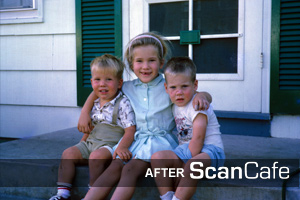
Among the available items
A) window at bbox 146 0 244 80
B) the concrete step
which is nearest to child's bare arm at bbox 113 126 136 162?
the concrete step

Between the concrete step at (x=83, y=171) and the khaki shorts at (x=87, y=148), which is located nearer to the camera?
the concrete step at (x=83, y=171)

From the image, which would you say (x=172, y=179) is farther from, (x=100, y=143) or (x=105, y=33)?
(x=105, y=33)

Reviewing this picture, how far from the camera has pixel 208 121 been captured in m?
2.01

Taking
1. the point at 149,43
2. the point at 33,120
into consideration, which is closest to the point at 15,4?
the point at 33,120

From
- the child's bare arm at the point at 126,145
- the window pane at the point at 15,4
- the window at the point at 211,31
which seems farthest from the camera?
the window pane at the point at 15,4

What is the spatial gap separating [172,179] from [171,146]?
27 cm

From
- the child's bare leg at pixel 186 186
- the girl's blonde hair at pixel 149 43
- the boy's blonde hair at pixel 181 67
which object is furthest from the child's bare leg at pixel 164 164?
the girl's blonde hair at pixel 149 43

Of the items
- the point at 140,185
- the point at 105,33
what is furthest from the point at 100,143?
the point at 105,33

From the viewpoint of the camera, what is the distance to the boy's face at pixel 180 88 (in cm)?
201

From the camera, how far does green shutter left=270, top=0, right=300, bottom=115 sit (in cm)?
288

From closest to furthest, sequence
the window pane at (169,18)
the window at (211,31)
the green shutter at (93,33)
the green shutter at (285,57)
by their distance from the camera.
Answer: the green shutter at (285,57)
the window at (211,31)
the window pane at (169,18)
the green shutter at (93,33)

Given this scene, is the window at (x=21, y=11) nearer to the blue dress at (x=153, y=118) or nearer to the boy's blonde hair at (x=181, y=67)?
the blue dress at (x=153, y=118)

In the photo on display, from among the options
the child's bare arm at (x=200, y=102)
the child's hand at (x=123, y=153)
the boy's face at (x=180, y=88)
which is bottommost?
the child's hand at (x=123, y=153)

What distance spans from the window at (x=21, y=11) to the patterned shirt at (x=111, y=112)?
6.45 ft
